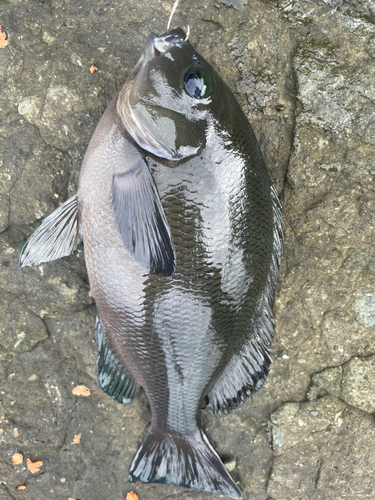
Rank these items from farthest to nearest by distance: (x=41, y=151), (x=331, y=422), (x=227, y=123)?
(x=331, y=422), (x=41, y=151), (x=227, y=123)

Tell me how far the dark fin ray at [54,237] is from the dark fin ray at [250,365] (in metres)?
1.22

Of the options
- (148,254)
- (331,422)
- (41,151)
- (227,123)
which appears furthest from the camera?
(331,422)

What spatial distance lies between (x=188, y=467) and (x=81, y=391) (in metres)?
0.88

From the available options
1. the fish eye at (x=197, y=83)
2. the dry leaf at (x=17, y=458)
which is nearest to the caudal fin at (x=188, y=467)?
the dry leaf at (x=17, y=458)

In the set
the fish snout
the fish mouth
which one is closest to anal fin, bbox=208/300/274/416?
the fish mouth

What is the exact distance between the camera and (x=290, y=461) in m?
2.82

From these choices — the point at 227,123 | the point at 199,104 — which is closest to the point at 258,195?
the point at 227,123

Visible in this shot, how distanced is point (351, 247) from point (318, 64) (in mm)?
1232

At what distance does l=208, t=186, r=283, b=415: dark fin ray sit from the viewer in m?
2.41

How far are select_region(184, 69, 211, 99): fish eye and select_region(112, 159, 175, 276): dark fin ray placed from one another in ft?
1.49

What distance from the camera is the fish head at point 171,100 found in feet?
6.57

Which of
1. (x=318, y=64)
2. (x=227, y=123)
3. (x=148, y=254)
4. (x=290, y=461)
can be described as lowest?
(x=290, y=461)

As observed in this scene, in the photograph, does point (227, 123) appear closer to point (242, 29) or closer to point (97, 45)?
point (242, 29)

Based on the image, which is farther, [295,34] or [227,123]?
[295,34]
